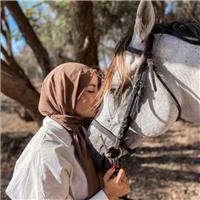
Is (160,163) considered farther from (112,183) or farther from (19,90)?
(112,183)

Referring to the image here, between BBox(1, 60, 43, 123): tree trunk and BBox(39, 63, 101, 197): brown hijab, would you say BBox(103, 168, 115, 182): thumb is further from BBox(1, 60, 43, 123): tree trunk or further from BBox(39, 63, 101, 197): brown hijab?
BBox(1, 60, 43, 123): tree trunk

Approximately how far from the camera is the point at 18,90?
162 inches

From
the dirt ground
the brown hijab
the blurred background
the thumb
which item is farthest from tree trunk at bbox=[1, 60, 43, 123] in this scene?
the thumb

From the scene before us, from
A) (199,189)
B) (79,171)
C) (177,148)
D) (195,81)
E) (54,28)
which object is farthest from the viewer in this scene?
(54,28)

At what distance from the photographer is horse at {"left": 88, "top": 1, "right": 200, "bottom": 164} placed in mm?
1721

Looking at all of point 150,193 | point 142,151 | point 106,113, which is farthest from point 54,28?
point 106,113

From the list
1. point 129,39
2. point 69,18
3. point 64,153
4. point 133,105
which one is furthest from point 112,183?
point 69,18

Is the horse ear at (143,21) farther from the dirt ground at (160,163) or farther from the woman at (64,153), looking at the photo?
the dirt ground at (160,163)

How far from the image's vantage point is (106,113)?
71.3 inches

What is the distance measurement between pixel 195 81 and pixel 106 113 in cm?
39

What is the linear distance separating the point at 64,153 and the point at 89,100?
0.25 metres

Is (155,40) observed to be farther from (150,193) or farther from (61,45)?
(61,45)

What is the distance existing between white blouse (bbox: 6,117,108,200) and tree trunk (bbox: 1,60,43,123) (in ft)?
7.06

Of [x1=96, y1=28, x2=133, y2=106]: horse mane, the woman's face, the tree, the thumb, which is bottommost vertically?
the tree
